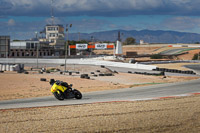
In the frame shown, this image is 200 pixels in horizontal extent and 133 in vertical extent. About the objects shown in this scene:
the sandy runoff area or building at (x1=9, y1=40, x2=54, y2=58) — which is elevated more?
building at (x1=9, y1=40, x2=54, y2=58)

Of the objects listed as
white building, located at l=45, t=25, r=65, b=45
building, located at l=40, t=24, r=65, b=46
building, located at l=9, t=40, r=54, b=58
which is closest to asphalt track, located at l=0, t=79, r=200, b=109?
building, located at l=9, t=40, r=54, b=58

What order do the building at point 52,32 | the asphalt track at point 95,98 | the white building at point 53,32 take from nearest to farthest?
1. the asphalt track at point 95,98
2. the building at point 52,32
3. the white building at point 53,32

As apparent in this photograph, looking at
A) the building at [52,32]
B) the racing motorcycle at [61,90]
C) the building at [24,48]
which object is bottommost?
the racing motorcycle at [61,90]

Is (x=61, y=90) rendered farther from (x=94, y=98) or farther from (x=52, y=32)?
(x=52, y=32)

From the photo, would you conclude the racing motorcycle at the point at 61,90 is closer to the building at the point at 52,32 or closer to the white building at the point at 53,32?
the building at the point at 52,32

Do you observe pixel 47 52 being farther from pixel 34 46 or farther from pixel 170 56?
pixel 170 56

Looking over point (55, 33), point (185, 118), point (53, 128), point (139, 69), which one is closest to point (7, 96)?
point (53, 128)

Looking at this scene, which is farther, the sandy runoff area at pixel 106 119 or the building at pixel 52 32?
the building at pixel 52 32

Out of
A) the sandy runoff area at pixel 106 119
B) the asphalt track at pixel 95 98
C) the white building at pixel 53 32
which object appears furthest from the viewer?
the white building at pixel 53 32

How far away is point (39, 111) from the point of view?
14180mm

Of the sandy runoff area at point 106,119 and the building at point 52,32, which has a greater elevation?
the building at point 52,32

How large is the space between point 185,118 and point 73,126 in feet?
15.3

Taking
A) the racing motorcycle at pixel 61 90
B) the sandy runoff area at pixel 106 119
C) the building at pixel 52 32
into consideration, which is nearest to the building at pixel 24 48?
the building at pixel 52 32

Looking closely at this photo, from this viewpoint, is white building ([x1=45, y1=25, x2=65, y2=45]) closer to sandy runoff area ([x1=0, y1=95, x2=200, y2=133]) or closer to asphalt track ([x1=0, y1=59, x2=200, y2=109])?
asphalt track ([x1=0, y1=59, x2=200, y2=109])
